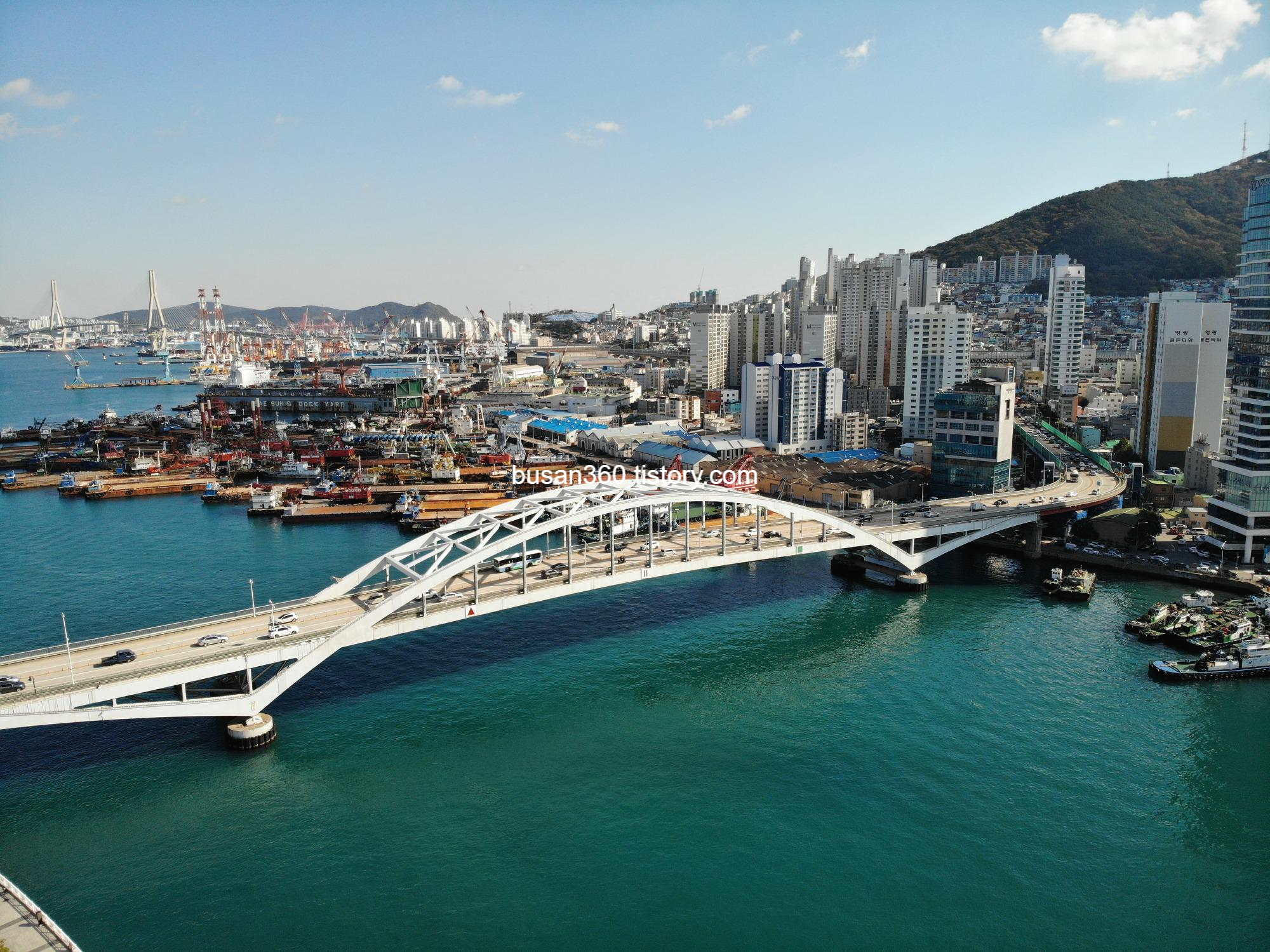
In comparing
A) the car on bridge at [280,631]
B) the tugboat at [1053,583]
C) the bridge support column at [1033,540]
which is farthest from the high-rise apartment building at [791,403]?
the car on bridge at [280,631]

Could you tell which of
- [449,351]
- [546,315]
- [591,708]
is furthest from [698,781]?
[546,315]

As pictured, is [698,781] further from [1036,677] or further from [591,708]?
[1036,677]

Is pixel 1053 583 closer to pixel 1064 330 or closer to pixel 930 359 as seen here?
pixel 930 359

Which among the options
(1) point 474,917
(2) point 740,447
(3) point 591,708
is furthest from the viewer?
(2) point 740,447

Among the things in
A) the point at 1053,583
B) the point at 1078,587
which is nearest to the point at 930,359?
the point at 1053,583

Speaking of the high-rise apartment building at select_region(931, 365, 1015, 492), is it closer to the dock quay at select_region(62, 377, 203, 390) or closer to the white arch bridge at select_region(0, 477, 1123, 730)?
the white arch bridge at select_region(0, 477, 1123, 730)

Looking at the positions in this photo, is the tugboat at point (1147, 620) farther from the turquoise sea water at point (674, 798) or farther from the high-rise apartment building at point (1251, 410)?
the high-rise apartment building at point (1251, 410)

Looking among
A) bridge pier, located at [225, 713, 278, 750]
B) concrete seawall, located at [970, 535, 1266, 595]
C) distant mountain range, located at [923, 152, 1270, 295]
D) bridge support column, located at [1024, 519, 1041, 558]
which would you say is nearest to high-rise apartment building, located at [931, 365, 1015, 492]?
concrete seawall, located at [970, 535, 1266, 595]

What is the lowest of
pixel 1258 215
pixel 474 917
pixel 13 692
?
pixel 474 917
